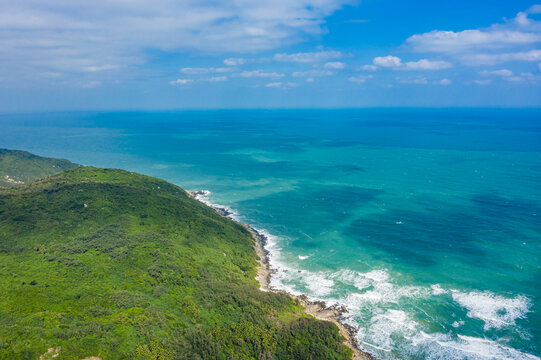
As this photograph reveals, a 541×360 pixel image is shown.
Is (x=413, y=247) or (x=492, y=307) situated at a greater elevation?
(x=413, y=247)

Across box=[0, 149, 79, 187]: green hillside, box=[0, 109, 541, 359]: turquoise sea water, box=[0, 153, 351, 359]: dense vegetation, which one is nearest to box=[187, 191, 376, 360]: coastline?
box=[0, 109, 541, 359]: turquoise sea water

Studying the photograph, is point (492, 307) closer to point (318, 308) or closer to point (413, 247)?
point (413, 247)

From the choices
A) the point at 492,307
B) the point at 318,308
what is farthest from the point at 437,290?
the point at 318,308

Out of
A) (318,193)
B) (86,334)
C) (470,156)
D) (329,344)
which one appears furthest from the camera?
(470,156)

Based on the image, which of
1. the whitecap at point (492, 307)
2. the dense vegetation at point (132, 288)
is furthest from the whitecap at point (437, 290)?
the dense vegetation at point (132, 288)

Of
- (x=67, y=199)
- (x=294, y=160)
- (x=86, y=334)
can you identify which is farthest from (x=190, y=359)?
(x=294, y=160)

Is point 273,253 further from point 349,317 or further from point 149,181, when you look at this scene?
point 149,181
